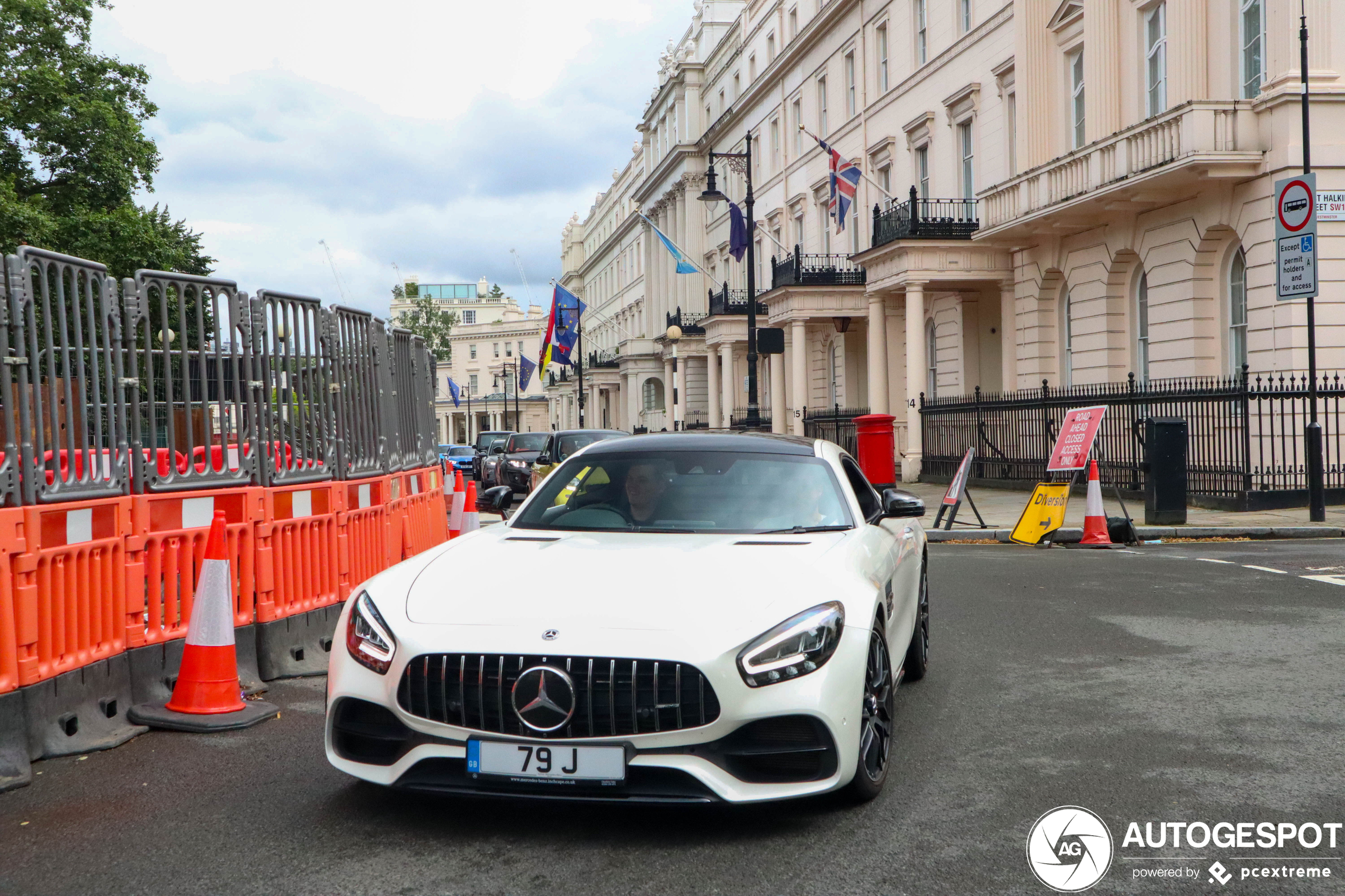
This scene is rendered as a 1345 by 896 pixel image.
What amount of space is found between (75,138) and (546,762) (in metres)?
36.5

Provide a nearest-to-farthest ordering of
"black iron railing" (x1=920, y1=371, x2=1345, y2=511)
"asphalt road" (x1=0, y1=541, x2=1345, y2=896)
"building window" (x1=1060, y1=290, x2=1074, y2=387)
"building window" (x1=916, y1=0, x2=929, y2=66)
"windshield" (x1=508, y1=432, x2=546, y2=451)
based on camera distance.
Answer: "asphalt road" (x1=0, y1=541, x2=1345, y2=896)
"black iron railing" (x1=920, y1=371, x2=1345, y2=511)
"building window" (x1=1060, y1=290, x2=1074, y2=387)
"windshield" (x1=508, y1=432, x2=546, y2=451)
"building window" (x1=916, y1=0, x2=929, y2=66)

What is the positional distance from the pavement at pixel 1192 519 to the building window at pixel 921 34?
16023 mm

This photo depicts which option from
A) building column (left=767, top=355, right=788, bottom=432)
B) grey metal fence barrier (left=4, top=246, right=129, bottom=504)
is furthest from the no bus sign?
building column (left=767, top=355, right=788, bottom=432)

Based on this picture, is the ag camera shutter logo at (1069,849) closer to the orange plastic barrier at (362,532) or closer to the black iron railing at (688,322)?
the orange plastic barrier at (362,532)

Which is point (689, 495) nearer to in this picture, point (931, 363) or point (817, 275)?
point (931, 363)

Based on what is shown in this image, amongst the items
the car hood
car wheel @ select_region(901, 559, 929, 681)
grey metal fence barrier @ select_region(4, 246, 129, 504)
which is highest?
grey metal fence barrier @ select_region(4, 246, 129, 504)

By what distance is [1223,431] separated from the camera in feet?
59.2

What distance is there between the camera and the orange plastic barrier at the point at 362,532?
782cm

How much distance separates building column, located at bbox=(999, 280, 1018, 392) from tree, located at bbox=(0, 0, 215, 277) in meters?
22.2

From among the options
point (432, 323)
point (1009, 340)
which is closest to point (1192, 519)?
point (1009, 340)

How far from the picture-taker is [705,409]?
217 ft

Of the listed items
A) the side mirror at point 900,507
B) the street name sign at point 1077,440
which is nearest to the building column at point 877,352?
the street name sign at point 1077,440

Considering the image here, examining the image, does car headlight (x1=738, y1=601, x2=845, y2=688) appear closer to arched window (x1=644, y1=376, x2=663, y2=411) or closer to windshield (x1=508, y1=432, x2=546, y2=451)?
windshield (x1=508, y1=432, x2=546, y2=451)

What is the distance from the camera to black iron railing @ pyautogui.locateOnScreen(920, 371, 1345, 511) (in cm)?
1730
